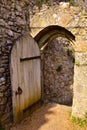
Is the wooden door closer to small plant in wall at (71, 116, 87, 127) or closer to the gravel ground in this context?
the gravel ground

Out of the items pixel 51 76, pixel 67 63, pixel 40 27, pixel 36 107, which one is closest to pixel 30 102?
pixel 36 107

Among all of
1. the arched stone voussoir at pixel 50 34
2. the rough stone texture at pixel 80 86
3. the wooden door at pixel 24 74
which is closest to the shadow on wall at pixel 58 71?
the arched stone voussoir at pixel 50 34

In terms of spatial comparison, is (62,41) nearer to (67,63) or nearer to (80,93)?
(67,63)

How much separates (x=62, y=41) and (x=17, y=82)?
13.2ft

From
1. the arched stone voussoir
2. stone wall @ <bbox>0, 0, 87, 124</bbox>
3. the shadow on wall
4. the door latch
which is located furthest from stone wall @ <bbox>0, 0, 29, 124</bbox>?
the shadow on wall

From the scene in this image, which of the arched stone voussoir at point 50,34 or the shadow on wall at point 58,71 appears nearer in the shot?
the arched stone voussoir at point 50,34

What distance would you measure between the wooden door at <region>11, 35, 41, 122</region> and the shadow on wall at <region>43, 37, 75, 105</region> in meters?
2.55

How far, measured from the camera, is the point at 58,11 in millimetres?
4219

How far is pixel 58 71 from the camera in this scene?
24.9 ft

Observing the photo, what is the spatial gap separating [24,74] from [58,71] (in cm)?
352

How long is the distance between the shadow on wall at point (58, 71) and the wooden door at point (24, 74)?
8.35ft

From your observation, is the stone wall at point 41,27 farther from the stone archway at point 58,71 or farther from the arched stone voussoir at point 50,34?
the stone archway at point 58,71

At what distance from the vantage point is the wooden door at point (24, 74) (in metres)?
3.98

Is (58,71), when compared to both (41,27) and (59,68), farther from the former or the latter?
(41,27)
